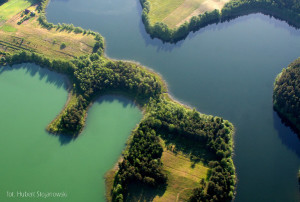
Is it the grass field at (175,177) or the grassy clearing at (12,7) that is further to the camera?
the grassy clearing at (12,7)

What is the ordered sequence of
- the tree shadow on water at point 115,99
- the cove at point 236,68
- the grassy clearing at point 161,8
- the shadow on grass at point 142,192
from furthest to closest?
1. the grassy clearing at point 161,8
2. the tree shadow on water at point 115,99
3. the cove at point 236,68
4. the shadow on grass at point 142,192

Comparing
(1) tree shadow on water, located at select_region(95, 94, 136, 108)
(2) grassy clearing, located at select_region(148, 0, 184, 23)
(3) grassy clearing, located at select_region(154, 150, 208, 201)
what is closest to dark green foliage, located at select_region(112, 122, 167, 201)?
(3) grassy clearing, located at select_region(154, 150, 208, 201)

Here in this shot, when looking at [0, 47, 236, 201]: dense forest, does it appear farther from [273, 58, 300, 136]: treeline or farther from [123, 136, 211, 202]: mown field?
[273, 58, 300, 136]: treeline

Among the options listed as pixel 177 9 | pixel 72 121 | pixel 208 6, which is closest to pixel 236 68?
pixel 208 6

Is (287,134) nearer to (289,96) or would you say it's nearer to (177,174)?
(289,96)

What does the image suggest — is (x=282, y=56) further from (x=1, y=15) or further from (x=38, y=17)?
(x=1, y=15)

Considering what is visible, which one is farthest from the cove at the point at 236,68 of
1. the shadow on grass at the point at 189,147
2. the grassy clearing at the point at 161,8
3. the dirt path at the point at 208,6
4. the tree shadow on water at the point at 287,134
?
the dirt path at the point at 208,6

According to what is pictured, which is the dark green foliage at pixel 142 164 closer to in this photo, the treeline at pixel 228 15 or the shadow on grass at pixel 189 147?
the shadow on grass at pixel 189 147

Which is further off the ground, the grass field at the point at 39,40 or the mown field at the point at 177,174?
the grass field at the point at 39,40
